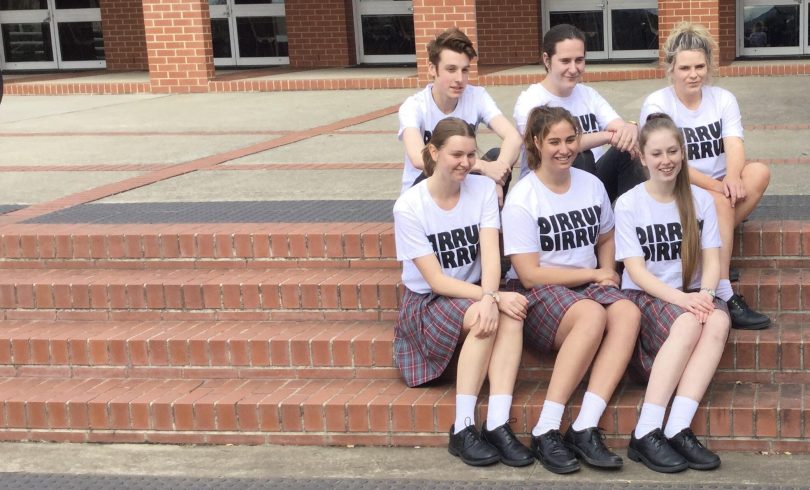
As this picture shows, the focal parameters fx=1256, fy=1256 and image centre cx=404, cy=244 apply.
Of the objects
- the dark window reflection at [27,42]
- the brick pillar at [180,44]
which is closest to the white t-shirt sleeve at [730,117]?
the brick pillar at [180,44]

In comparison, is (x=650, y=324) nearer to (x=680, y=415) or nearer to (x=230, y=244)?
(x=680, y=415)

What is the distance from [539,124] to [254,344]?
159 cm

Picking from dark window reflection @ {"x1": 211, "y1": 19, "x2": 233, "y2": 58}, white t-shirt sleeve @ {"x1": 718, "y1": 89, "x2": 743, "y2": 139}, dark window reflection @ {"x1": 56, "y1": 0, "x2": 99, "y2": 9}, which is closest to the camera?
white t-shirt sleeve @ {"x1": 718, "y1": 89, "x2": 743, "y2": 139}

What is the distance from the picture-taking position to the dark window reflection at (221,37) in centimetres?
1788

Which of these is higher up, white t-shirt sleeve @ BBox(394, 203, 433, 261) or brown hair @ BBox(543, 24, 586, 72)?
brown hair @ BBox(543, 24, 586, 72)

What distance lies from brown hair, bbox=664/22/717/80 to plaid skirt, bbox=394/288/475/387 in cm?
141

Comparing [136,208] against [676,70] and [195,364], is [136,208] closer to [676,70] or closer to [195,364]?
[195,364]

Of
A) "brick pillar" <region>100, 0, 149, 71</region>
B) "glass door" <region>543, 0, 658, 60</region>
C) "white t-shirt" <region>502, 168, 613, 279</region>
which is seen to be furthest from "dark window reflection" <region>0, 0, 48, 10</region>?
"white t-shirt" <region>502, 168, 613, 279</region>

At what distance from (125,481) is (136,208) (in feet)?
8.32

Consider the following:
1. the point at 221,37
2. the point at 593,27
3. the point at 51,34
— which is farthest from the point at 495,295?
the point at 51,34

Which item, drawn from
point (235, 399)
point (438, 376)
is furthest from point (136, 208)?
point (438, 376)

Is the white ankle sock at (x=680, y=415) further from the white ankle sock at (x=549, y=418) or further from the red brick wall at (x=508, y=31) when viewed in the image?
the red brick wall at (x=508, y=31)

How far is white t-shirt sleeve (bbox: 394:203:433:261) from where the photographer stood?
492 centimetres

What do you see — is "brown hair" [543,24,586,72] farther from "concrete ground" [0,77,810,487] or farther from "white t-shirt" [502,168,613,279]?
"concrete ground" [0,77,810,487]
